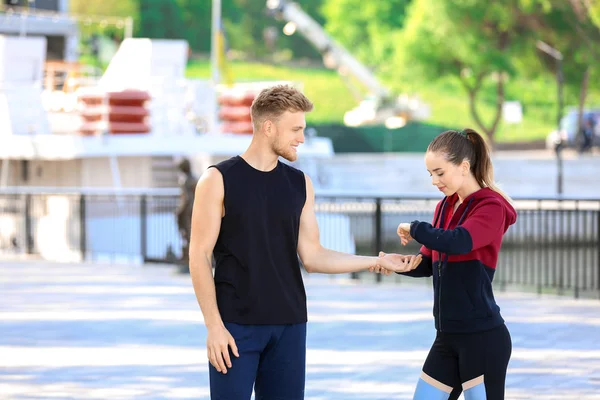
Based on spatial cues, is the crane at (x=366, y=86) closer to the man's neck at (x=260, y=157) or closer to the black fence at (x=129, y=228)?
the black fence at (x=129, y=228)

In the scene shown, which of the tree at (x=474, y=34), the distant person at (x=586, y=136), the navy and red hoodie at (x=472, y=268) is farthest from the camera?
the distant person at (x=586, y=136)

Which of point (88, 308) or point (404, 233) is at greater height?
point (404, 233)

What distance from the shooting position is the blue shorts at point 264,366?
15.2 ft

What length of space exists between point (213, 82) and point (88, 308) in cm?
1941

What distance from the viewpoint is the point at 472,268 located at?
4988 mm

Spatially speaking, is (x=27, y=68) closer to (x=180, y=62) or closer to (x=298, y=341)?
(x=180, y=62)

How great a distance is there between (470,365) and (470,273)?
0.40m

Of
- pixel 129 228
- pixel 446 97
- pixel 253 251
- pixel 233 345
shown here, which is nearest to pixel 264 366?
pixel 233 345

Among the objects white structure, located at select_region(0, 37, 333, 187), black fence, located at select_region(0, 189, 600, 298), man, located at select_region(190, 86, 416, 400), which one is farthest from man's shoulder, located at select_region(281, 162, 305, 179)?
white structure, located at select_region(0, 37, 333, 187)

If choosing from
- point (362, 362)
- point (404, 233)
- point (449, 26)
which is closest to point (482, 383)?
point (404, 233)

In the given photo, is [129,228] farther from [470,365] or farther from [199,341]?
[470,365]

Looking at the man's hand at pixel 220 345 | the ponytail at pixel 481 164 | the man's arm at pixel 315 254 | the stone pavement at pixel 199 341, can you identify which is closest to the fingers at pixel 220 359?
the man's hand at pixel 220 345

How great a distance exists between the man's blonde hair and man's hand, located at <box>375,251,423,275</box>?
936mm

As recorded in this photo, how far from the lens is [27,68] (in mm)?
29312
